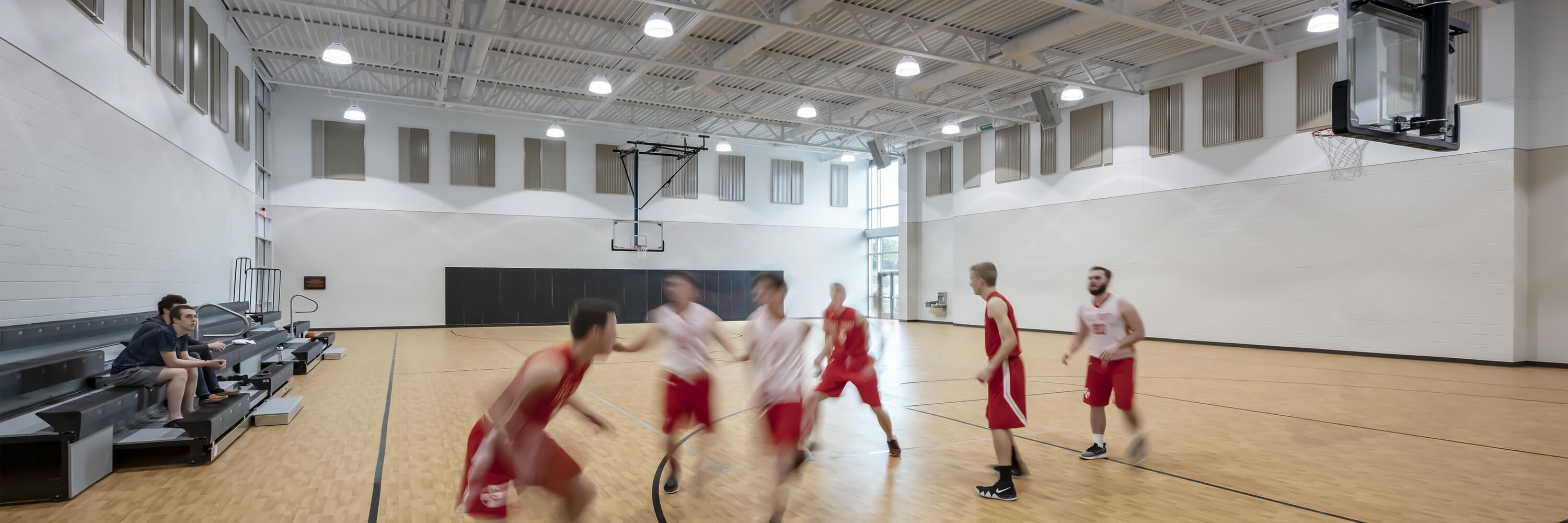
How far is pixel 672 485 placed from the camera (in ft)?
16.2

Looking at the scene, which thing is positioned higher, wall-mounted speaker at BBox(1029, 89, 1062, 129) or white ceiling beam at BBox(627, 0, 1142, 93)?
white ceiling beam at BBox(627, 0, 1142, 93)

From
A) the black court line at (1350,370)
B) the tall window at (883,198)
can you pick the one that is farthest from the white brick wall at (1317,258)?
the tall window at (883,198)

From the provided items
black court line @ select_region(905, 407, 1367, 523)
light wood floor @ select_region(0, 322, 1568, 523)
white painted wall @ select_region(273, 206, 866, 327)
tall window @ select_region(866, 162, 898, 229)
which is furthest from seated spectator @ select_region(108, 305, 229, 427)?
tall window @ select_region(866, 162, 898, 229)

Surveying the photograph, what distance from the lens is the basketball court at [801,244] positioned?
5.23 metres

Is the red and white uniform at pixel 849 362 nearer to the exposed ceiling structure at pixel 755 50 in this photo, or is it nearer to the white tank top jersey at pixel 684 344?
the white tank top jersey at pixel 684 344

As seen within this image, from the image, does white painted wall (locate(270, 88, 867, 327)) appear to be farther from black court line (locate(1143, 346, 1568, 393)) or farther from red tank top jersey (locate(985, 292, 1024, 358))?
red tank top jersey (locate(985, 292, 1024, 358))

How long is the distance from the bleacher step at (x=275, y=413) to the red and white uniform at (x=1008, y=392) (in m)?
6.84

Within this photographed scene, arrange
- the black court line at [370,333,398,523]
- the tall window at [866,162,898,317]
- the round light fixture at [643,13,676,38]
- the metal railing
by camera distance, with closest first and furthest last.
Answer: the black court line at [370,333,398,523] < the round light fixture at [643,13,676,38] < the metal railing < the tall window at [866,162,898,317]

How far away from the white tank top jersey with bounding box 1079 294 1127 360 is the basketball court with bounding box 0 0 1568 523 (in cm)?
8

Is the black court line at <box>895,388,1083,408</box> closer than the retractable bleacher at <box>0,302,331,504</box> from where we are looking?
No

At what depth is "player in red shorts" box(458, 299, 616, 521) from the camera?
2.90m

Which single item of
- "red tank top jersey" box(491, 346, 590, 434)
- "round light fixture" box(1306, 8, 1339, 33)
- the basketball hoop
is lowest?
"red tank top jersey" box(491, 346, 590, 434)

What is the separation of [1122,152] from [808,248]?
470 inches

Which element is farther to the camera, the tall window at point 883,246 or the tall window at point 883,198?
the tall window at point 883,198
